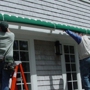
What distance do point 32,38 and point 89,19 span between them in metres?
2.87

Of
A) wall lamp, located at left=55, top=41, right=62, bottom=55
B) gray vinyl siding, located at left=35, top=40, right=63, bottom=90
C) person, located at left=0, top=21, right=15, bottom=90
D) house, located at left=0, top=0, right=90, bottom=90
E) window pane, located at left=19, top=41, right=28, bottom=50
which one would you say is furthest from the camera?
wall lamp, located at left=55, top=41, right=62, bottom=55

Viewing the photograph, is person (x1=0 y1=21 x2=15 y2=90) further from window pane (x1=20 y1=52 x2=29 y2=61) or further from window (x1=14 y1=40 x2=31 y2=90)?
window pane (x1=20 y1=52 x2=29 y2=61)

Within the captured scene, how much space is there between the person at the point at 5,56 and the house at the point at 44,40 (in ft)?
2.11

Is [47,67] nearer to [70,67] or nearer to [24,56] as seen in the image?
[24,56]

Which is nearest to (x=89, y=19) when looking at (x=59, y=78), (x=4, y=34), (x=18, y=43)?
(x=59, y=78)

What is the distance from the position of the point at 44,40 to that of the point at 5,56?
2.41 m

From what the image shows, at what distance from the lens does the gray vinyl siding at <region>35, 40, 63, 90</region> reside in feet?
21.0

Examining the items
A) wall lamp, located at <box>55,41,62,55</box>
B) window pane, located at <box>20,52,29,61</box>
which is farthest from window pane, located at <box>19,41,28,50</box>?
wall lamp, located at <box>55,41,62,55</box>

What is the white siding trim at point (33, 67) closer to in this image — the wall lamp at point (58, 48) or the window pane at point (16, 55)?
the window pane at point (16, 55)

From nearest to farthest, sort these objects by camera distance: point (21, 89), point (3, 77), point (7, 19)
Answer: point (3, 77) → point (7, 19) → point (21, 89)

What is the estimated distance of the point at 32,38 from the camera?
6.32 meters

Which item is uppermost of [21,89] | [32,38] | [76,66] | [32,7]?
[32,7]

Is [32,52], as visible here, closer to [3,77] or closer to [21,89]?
[21,89]

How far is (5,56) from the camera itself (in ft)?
14.3
